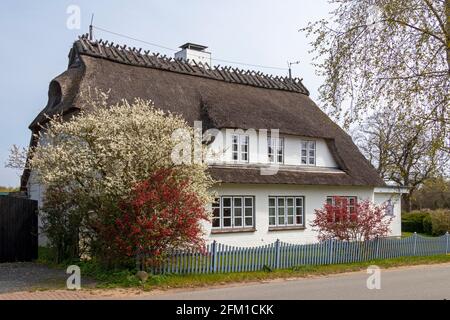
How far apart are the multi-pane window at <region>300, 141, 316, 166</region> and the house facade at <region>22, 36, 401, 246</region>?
46 millimetres

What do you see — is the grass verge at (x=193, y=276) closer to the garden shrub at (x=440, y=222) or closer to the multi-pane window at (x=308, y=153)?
the multi-pane window at (x=308, y=153)

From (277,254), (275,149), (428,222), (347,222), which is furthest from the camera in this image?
(428,222)

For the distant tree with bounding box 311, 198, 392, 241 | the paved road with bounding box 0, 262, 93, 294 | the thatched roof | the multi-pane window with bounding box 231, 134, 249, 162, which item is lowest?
the paved road with bounding box 0, 262, 93, 294

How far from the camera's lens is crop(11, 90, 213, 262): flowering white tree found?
41.4 ft

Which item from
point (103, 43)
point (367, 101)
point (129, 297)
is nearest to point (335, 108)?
point (367, 101)

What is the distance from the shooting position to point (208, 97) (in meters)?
21.5

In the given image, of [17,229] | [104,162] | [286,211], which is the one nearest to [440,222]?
[286,211]

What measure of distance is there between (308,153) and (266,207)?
13.2ft

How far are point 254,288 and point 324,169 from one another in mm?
11848

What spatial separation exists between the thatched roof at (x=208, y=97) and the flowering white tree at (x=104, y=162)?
404cm

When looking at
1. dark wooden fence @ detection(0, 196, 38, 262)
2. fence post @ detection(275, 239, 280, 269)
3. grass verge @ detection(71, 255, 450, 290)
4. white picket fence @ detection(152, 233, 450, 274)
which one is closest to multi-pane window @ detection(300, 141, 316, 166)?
white picket fence @ detection(152, 233, 450, 274)

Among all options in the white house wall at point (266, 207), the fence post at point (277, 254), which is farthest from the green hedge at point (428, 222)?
the fence post at point (277, 254)

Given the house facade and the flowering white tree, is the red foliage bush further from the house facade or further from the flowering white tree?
the house facade

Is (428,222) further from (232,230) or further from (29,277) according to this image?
(29,277)
